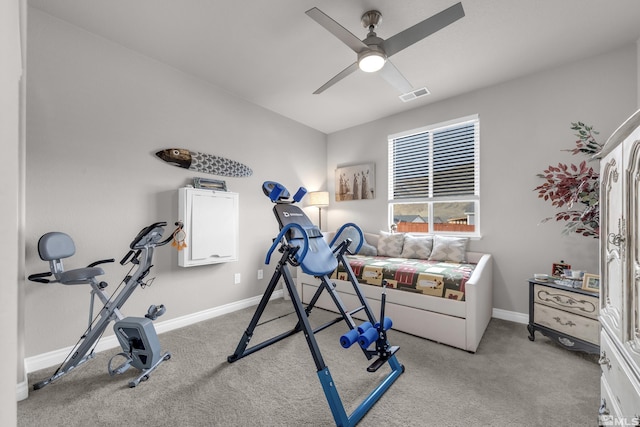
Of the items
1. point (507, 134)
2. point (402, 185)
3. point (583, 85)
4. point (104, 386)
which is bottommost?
point (104, 386)

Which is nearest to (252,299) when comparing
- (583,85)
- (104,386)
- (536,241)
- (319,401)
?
(104,386)

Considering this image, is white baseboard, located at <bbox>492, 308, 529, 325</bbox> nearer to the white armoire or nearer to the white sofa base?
the white sofa base

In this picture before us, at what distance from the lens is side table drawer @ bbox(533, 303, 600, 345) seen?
2.04 m

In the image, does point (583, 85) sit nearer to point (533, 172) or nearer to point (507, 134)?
point (507, 134)

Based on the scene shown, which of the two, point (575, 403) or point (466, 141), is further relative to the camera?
point (466, 141)

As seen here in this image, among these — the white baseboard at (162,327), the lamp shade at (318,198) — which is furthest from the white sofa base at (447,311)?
the lamp shade at (318,198)

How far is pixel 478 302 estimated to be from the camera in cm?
232

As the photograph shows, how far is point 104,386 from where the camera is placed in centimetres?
180

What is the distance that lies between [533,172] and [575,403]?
7.20 feet

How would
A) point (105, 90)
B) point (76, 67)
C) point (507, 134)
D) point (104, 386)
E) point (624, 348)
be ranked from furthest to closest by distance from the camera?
1. point (507, 134)
2. point (105, 90)
3. point (76, 67)
4. point (104, 386)
5. point (624, 348)

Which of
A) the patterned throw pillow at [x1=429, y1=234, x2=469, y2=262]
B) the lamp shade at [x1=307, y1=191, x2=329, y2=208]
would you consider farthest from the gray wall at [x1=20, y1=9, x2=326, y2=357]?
the patterned throw pillow at [x1=429, y1=234, x2=469, y2=262]

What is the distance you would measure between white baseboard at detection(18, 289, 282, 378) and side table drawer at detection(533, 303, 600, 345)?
2.98 metres

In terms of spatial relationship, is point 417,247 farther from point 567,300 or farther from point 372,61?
A: point 372,61

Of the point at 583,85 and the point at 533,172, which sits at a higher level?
the point at 583,85
